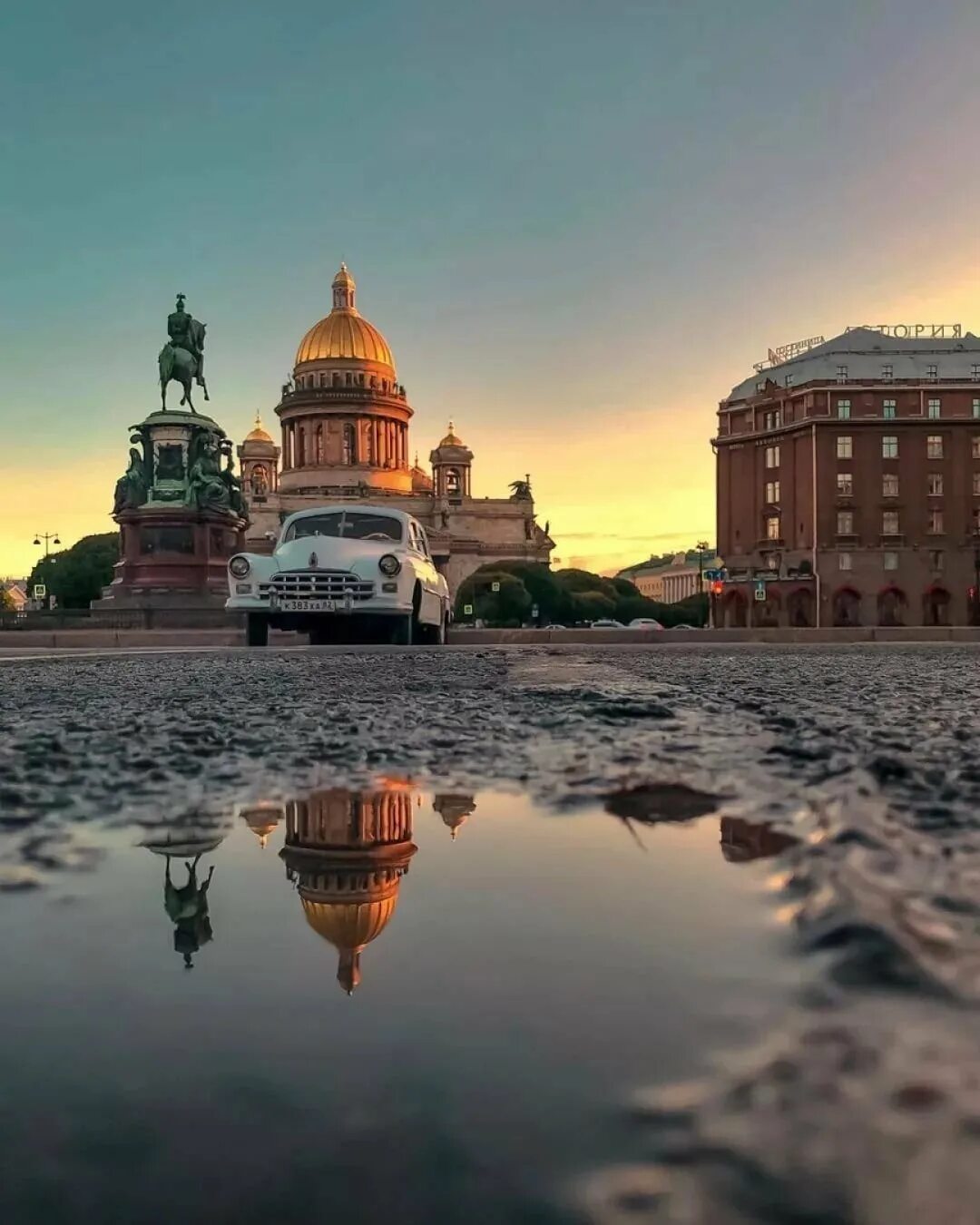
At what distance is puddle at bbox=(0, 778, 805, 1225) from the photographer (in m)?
0.75

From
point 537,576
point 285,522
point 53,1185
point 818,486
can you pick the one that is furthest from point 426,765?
point 537,576

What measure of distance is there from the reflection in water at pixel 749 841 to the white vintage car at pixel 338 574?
37.5 feet

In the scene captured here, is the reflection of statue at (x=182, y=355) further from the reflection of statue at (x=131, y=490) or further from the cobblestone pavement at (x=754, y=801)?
the cobblestone pavement at (x=754, y=801)

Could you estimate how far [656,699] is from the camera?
18.7ft

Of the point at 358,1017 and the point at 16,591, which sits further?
the point at 16,591

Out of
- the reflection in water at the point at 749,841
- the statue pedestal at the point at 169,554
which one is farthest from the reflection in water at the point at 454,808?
the statue pedestal at the point at 169,554

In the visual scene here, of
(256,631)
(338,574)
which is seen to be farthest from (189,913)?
(256,631)

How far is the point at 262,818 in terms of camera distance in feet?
7.54

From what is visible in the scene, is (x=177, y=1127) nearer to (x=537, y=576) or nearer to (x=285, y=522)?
(x=285, y=522)

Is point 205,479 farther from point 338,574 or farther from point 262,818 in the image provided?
point 262,818

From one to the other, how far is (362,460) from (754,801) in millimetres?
89381

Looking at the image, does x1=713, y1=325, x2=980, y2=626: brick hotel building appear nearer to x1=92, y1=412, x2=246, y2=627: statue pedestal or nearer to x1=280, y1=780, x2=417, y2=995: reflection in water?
x1=92, y1=412, x2=246, y2=627: statue pedestal

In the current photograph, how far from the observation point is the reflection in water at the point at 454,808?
2238mm

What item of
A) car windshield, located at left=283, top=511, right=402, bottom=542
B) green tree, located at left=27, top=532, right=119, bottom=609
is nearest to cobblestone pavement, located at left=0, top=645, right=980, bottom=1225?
car windshield, located at left=283, top=511, right=402, bottom=542
